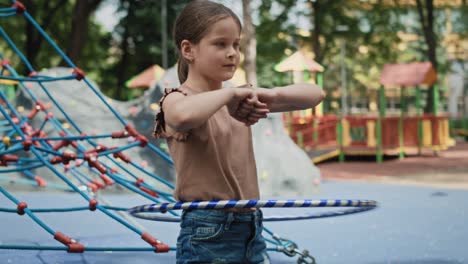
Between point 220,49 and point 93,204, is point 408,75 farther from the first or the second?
point 220,49

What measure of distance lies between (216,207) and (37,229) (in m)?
6.05

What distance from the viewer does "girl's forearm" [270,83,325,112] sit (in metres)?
2.43

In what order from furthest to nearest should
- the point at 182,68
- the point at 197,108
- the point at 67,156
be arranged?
the point at 67,156 < the point at 182,68 < the point at 197,108

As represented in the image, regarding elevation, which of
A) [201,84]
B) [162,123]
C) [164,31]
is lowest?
[162,123]

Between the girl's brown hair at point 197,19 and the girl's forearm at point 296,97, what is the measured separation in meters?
0.31

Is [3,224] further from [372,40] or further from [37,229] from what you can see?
[372,40]

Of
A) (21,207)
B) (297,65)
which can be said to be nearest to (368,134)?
(297,65)

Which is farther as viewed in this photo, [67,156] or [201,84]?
[67,156]

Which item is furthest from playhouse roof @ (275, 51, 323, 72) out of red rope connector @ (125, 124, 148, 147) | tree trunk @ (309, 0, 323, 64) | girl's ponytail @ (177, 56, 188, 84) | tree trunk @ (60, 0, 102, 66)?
girl's ponytail @ (177, 56, 188, 84)

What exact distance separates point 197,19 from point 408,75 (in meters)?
22.3

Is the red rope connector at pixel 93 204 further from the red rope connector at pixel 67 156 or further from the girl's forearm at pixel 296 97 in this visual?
the girl's forearm at pixel 296 97

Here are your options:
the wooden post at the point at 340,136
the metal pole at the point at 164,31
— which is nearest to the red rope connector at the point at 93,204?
the wooden post at the point at 340,136

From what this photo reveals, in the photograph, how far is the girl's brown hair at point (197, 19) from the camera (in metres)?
2.54

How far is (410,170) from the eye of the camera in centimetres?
1781
